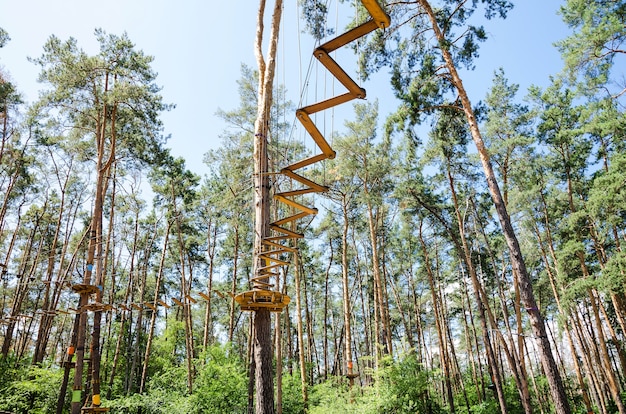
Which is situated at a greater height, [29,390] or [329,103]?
[329,103]

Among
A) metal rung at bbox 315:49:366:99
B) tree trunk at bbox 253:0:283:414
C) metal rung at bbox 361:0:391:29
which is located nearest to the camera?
metal rung at bbox 361:0:391:29

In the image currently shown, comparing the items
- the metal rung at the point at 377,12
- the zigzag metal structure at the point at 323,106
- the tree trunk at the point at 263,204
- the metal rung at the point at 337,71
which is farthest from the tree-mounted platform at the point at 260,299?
the metal rung at the point at 377,12

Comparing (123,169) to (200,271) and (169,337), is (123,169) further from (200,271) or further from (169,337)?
(169,337)

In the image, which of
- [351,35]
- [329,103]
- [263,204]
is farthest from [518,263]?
[351,35]

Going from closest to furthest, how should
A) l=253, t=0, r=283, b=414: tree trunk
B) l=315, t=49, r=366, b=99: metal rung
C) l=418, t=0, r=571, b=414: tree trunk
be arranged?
1. l=315, t=49, r=366, b=99: metal rung
2. l=253, t=0, r=283, b=414: tree trunk
3. l=418, t=0, r=571, b=414: tree trunk

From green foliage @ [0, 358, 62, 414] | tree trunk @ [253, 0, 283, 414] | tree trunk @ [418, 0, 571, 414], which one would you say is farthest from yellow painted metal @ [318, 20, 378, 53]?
green foliage @ [0, 358, 62, 414]

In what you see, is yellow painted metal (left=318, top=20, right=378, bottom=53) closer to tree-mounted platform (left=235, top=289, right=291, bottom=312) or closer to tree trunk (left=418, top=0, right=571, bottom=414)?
tree-mounted platform (left=235, top=289, right=291, bottom=312)

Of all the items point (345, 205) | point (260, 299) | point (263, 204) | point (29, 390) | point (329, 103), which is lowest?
point (29, 390)

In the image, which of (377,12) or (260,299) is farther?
(260,299)

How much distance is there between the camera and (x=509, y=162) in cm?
1224

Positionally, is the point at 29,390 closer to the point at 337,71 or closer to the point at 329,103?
the point at 329,103

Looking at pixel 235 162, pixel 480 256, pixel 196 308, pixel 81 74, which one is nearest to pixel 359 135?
pixel 235 162

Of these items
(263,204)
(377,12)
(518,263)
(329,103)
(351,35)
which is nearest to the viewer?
(377,12)

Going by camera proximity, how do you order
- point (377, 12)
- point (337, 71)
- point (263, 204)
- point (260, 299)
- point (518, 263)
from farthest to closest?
point (518, 263), point (263, 204), point (260, 299), point (337, 71), point (377, 12)
